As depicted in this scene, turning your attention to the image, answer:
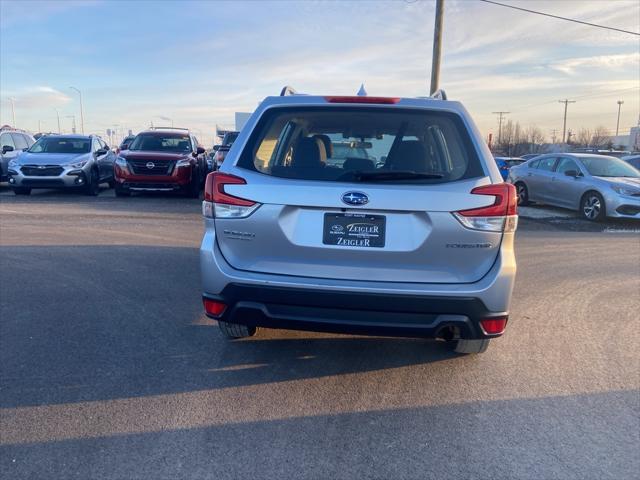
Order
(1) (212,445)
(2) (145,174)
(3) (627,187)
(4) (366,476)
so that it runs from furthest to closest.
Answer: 1. (2) (145,174)
2. (3) (627,187)
3. (1) (212,445)
4. (4) (366,476)

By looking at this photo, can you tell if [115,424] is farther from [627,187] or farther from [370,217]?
[627,187]

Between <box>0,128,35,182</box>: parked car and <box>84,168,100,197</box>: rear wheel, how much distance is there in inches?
103

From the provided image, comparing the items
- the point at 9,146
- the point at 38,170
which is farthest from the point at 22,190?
the point at 9,146

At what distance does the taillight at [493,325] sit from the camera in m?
3.46

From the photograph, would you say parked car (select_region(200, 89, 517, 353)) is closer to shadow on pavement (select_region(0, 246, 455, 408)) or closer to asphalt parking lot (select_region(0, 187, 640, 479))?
asphalt parking lot (select_region(0, 187, 640, 479))

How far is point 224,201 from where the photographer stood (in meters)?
3.54

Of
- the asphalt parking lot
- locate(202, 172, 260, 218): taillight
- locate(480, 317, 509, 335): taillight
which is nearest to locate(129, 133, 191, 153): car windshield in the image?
the asphalt parking lot

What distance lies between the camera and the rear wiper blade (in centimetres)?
342

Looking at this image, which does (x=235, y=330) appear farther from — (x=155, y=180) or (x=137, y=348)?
(x=155, y=180)

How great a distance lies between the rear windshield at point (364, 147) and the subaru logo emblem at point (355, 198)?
0.12 m

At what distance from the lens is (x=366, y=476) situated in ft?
9.30

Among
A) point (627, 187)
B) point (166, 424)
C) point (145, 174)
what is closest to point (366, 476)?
point (166, 424)

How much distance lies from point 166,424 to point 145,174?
39.9 ft

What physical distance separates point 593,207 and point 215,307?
11.6m
